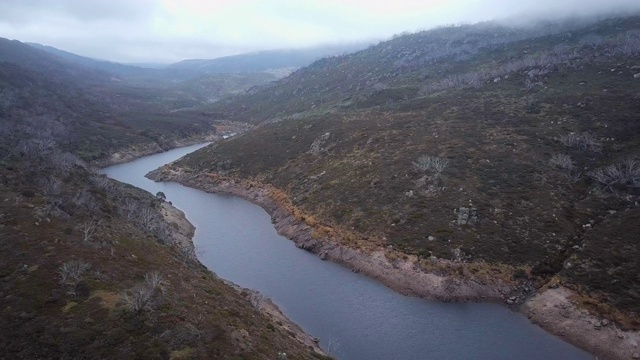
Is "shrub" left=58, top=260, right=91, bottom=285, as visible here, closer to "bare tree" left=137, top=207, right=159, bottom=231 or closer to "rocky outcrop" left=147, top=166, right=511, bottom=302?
"bare tree" left=137, top=207, right=159, bottom=231

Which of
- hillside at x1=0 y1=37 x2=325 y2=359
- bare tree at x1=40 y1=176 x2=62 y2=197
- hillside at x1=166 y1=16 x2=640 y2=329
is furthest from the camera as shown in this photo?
bare tree at x1=40 y1=176 x2=62 y2=197

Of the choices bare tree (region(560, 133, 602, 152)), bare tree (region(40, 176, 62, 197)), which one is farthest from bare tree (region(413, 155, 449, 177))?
bare tree (region(40, 176, 62, 197))

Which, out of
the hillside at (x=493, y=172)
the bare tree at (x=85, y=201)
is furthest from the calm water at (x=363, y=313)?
the bare tree at (x=85, y=201)

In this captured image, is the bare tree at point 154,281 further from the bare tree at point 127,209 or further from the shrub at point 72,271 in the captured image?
the bare tree at point 127,209

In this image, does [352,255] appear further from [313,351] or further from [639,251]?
[639,251]

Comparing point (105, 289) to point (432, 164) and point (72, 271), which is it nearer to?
point (72, 271)

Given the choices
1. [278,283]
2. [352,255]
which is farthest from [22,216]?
[352,255]

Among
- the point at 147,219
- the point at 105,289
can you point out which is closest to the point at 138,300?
the point at 105,289
